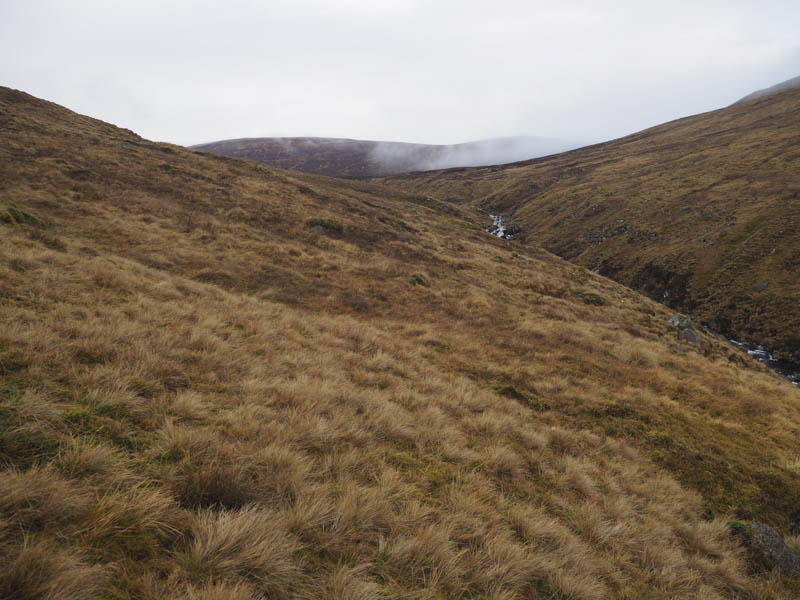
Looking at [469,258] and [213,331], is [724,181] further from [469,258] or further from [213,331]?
[213,331]

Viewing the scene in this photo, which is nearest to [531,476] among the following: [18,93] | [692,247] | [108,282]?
[108,282]

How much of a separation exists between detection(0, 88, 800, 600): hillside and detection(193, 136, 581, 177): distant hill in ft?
467

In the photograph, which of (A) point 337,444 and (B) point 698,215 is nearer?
(A) point 337,444

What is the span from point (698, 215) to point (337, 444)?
2153 inches

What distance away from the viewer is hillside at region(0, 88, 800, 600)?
2703 mm

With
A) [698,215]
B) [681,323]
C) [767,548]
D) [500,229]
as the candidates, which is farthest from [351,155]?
[767,548]

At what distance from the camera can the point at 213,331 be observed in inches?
293

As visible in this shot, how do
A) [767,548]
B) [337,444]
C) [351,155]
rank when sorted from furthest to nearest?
[351,155], [767,548], [337,444]

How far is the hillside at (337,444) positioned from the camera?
2703 millimetres

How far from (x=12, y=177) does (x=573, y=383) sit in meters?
27.2

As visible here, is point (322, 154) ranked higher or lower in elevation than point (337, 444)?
higher

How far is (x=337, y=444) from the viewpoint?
4625 mm

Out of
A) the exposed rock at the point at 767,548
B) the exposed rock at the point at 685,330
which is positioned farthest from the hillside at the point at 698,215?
the exposed rock at the point at 767,548

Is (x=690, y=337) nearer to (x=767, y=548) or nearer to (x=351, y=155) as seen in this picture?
(x=767, y=548)
